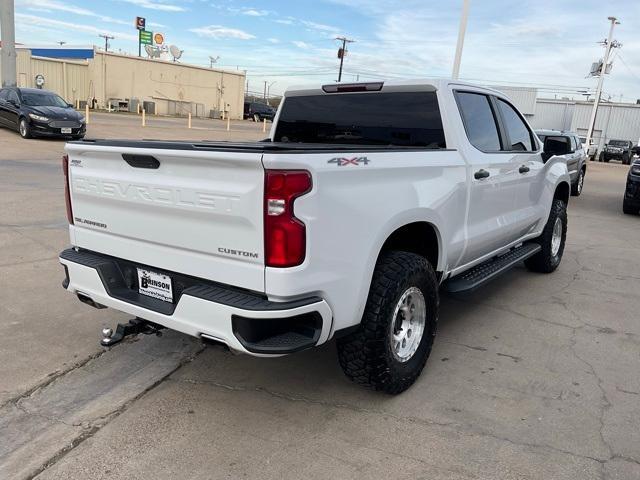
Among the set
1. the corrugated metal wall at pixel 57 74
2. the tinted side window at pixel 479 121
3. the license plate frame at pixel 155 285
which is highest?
the corrugated metal wall at pixel 57 74

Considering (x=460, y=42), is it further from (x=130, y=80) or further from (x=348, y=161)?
(x=130, y=80)

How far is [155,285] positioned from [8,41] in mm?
22490

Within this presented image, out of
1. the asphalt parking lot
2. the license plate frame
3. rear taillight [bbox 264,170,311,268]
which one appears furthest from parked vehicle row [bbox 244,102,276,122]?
rear taillight [bbox 264,170,311,268]

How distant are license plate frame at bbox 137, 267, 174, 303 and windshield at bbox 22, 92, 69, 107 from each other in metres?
17.4

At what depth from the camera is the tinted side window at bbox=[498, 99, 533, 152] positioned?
5.07 metres

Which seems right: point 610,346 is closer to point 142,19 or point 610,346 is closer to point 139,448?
point 139,448

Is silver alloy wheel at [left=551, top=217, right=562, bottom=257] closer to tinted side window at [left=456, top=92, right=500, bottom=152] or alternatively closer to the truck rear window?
tinted side window at [left=456, top=92, right=500, bottom=152]

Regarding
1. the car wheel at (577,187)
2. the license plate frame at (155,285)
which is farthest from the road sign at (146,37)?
the license plate frame at (155,285)

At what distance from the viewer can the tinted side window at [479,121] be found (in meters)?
4.29

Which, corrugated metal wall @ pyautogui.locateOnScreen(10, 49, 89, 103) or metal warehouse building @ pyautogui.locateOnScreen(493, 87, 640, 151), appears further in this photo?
metal warehouse building @ pyautogui.locateOnScreen(493, 87, 640, 151)

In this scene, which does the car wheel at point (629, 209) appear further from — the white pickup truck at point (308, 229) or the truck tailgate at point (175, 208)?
the truck tailgate at point (175, 208)

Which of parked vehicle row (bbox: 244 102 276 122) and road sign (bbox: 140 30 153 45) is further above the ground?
road sign (bbox: 140 30 153 45)

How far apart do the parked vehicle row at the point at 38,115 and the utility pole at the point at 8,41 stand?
3514 mm

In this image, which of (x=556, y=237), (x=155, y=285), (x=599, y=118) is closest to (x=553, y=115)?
(x=599, y=118)
